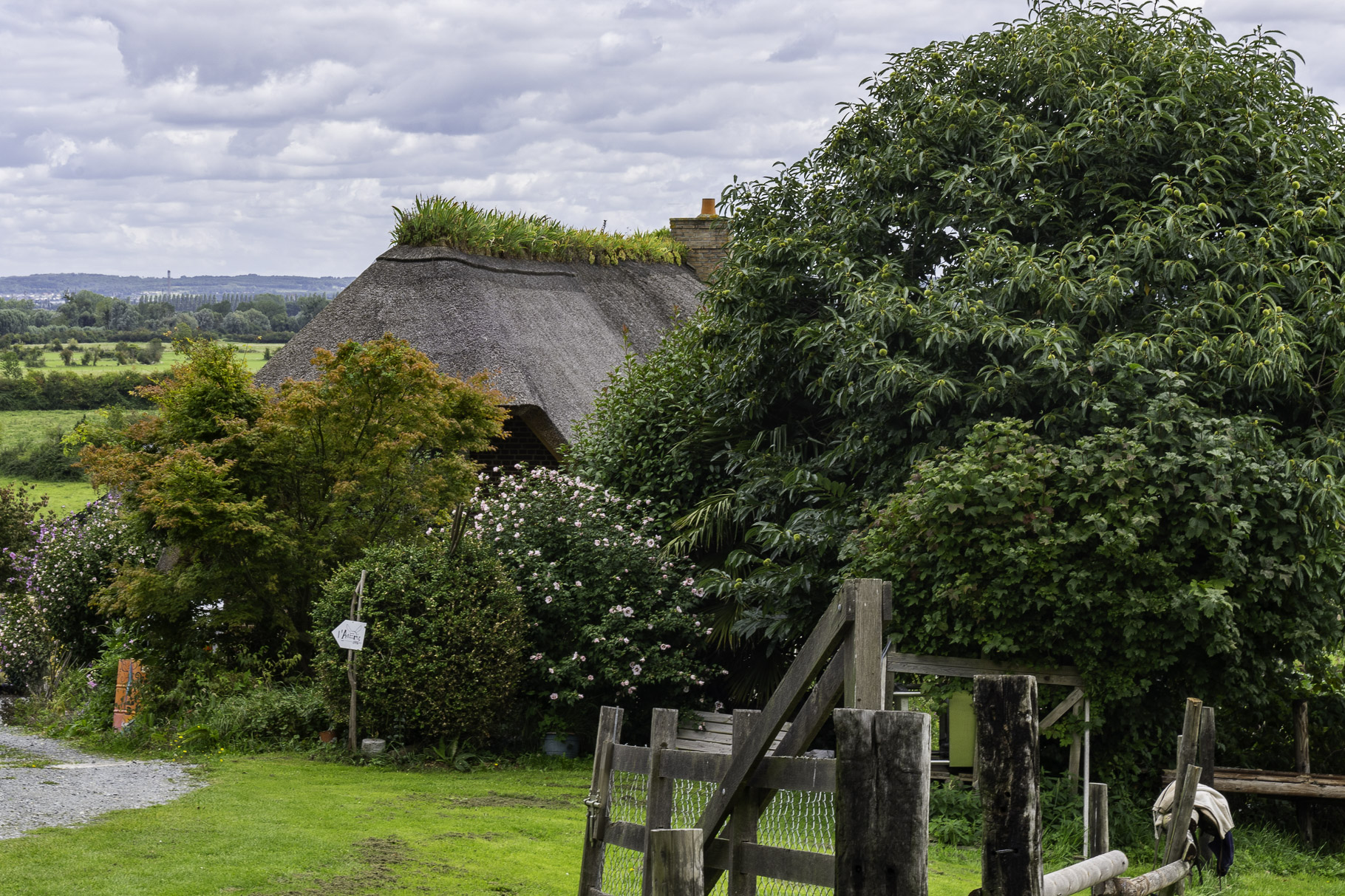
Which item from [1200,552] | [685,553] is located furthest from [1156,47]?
[685,553]

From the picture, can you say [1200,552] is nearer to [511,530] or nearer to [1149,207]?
[1149,207]

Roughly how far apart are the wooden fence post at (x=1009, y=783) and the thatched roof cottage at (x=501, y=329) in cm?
1560

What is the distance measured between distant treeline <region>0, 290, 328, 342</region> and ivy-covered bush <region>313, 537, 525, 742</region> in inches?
2482

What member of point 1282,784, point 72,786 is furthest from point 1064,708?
point 72,786

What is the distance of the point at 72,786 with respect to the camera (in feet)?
34.8

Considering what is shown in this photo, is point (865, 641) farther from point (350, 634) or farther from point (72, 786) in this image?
point (72, 786)

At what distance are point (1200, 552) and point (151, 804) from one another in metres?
8.91

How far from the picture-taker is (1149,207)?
1133 centimetres

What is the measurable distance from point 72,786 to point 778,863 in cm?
831

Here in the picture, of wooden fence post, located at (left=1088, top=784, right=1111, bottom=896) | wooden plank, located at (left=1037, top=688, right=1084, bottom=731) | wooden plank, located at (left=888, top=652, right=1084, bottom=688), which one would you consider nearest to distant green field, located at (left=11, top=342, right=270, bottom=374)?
wooden plank, located at (left=888, top=652, right=1084, bottom=688)

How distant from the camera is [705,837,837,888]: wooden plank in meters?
4.53

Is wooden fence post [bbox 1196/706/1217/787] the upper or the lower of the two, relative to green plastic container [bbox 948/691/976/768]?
upper

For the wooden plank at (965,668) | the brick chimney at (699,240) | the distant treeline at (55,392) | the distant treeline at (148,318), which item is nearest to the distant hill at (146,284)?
the distant treeline at (148,318)

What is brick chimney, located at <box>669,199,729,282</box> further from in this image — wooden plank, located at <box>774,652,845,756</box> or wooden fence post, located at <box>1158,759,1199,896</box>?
wooden plank, located at <box>774,652,845,756</box>
